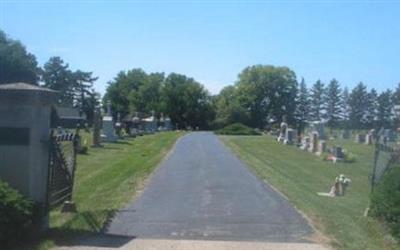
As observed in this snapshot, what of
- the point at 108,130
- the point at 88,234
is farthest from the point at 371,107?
the point at 88,234

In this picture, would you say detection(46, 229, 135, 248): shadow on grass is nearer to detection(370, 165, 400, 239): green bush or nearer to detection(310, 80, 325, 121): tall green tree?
detection(370, 165, 400, 239): green bush

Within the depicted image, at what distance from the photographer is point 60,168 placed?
11.1 meters

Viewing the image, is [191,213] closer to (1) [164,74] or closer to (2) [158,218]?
(2) [158,218]

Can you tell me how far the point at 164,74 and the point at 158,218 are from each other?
141736 millimetres

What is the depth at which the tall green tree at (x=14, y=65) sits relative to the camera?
8212 cm

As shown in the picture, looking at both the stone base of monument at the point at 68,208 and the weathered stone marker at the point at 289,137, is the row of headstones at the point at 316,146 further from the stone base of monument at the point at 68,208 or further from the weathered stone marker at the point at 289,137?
the stone base of monument at the point at 68,208

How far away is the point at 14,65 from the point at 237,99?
192 feet

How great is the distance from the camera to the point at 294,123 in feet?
432

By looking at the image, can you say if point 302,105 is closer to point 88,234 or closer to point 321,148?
point 321,148

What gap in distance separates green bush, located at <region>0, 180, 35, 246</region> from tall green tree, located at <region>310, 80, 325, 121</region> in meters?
142

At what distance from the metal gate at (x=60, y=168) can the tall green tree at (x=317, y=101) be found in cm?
13947

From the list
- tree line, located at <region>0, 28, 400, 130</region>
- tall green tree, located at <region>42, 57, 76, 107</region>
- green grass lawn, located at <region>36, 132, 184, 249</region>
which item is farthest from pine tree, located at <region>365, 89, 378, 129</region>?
green grass lawn, located at <region>36, 132, 184, 249</region>

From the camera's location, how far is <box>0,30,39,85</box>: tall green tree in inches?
3233

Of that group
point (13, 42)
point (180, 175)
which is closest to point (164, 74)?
point (13, 42)
